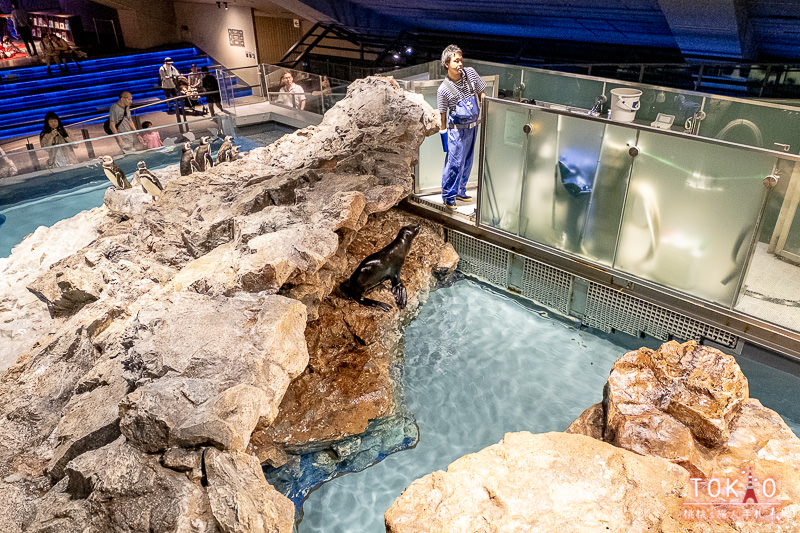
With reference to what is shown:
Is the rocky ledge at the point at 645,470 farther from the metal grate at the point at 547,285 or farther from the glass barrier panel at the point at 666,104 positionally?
the glass barrier panel at the point at 666,104

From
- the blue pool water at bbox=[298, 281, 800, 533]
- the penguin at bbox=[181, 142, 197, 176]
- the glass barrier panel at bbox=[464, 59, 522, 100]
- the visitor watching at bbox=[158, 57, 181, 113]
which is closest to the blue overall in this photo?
the blue pool water at bbox=[298, 281, 800, 533]

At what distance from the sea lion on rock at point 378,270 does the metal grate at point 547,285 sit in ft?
4.68

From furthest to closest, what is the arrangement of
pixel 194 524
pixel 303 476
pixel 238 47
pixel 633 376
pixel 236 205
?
pixel 238 47, pixel 236 205, pixel 303 476, pixel 633 376, pixel 194 524

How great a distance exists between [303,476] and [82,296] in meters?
2.59

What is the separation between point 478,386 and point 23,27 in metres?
17.8

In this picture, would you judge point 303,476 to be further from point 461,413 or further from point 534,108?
point 534,108

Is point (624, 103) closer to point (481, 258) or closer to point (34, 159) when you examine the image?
point (481, 258)

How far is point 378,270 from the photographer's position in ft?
16.9

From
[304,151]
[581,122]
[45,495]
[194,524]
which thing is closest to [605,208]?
[581,122]

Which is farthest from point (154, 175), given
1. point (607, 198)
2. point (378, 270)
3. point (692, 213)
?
point (692, 213)

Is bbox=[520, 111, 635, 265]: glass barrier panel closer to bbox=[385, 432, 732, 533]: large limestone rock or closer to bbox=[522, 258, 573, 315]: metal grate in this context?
bbox=[522, 258, 573, 315]: metal grate

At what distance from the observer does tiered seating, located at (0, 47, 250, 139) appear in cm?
1257

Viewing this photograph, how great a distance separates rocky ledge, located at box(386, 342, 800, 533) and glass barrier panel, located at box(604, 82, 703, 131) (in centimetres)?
417

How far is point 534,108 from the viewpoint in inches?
205
